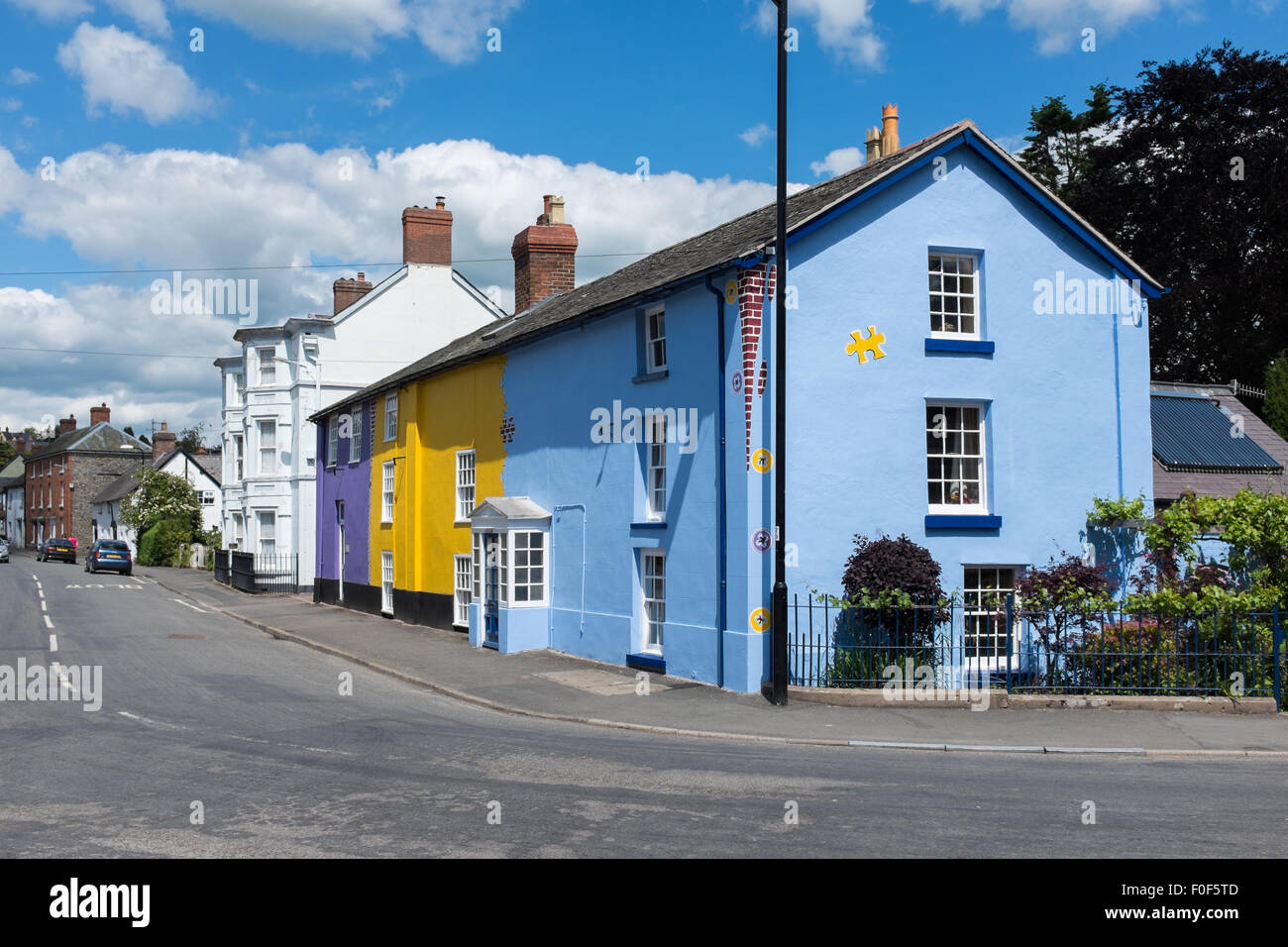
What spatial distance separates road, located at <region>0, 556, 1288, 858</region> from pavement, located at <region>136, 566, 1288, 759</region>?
393mm

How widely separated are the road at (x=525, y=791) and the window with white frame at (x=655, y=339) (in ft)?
21.7

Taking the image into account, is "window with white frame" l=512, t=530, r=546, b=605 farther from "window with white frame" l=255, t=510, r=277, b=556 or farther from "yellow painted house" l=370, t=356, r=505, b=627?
"window with white frame" l=255, t=510, r=277, b=556

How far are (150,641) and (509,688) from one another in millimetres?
9980

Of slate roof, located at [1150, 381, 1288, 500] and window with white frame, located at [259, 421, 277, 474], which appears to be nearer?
slate roof, located at [1150, 381, 1288, 500]

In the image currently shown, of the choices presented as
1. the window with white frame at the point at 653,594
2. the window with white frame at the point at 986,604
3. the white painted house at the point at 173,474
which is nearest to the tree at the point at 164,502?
the white painted house at the point at 173,474

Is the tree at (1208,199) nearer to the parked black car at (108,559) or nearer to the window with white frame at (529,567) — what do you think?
the window with white frame at (529,567)

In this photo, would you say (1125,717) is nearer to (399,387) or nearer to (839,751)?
(839,751)

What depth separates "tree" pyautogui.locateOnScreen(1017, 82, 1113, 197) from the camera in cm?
4700

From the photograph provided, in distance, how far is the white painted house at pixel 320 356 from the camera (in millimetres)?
41688

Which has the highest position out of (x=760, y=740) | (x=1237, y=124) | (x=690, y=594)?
(x=1237, y=124)

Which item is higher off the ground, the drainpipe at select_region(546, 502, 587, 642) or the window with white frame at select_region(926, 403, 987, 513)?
the window with white frame at select_region(926, 403, 987, 513)

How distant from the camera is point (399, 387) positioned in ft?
92.9

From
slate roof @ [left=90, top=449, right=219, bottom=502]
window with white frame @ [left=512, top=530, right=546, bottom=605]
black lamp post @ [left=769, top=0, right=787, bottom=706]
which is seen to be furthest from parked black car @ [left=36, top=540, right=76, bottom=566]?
black lamp post @ [left=769, top=0, right=787, bottom=706]
